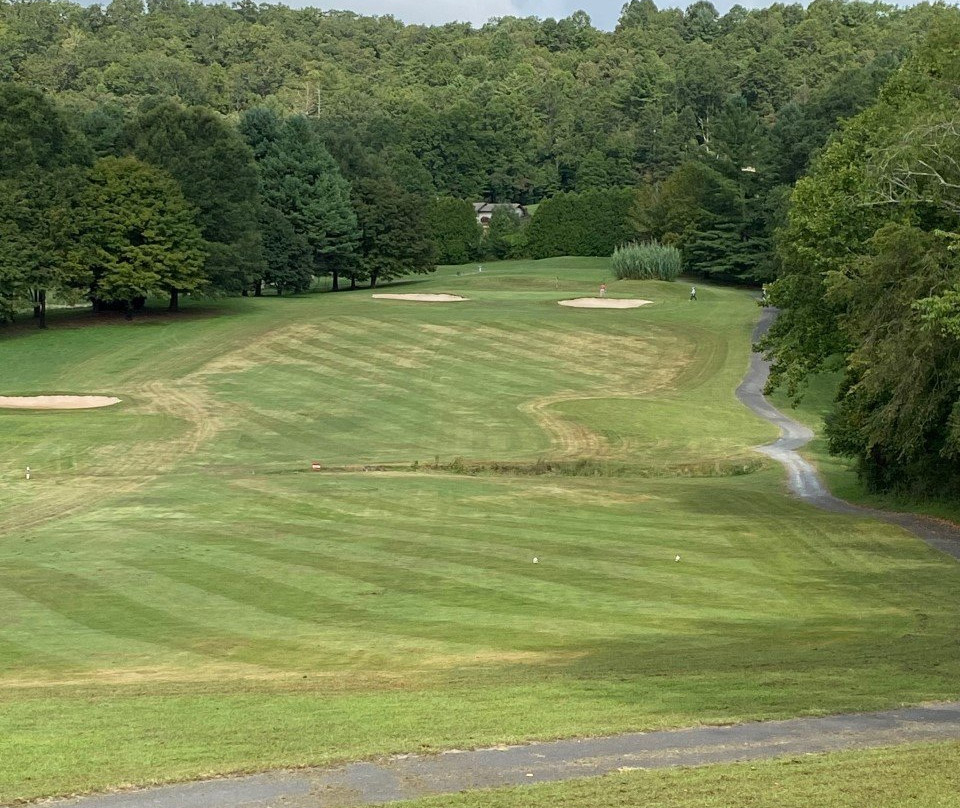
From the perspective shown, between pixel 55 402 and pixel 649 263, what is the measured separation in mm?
53547

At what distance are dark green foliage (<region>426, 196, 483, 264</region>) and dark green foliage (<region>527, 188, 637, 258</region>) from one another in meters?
6.66

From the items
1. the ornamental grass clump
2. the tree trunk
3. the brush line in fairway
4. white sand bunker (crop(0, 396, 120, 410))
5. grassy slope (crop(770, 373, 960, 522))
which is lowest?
white sand bunker (crop(0, 396, 120, 410))

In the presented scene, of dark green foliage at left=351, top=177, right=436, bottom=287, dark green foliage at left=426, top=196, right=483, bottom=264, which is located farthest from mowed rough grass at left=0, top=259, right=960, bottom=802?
dark green foliage at left=426, top=196, right=483, bottom=264

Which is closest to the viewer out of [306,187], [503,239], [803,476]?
[803,476]

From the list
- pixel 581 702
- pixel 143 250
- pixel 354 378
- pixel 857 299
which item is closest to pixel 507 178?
pixel 143 250

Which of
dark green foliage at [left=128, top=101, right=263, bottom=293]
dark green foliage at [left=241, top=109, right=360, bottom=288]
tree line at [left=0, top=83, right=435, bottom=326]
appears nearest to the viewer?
tree line at [left=0, top=83, right=435, bottom=326]

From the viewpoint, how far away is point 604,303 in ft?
292

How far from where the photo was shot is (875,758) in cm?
1316

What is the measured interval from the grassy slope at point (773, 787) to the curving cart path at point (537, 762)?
1.44ft

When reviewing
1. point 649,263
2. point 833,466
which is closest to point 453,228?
point 649,263

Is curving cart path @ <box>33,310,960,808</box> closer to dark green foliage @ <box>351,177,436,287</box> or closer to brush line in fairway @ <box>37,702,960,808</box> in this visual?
brush line in fairway @ <box>37,702,960,808</box>

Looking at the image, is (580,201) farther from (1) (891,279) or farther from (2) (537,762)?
(2) (537,762)

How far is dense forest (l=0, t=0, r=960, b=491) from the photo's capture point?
32781 mm

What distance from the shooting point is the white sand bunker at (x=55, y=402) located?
58.7m
